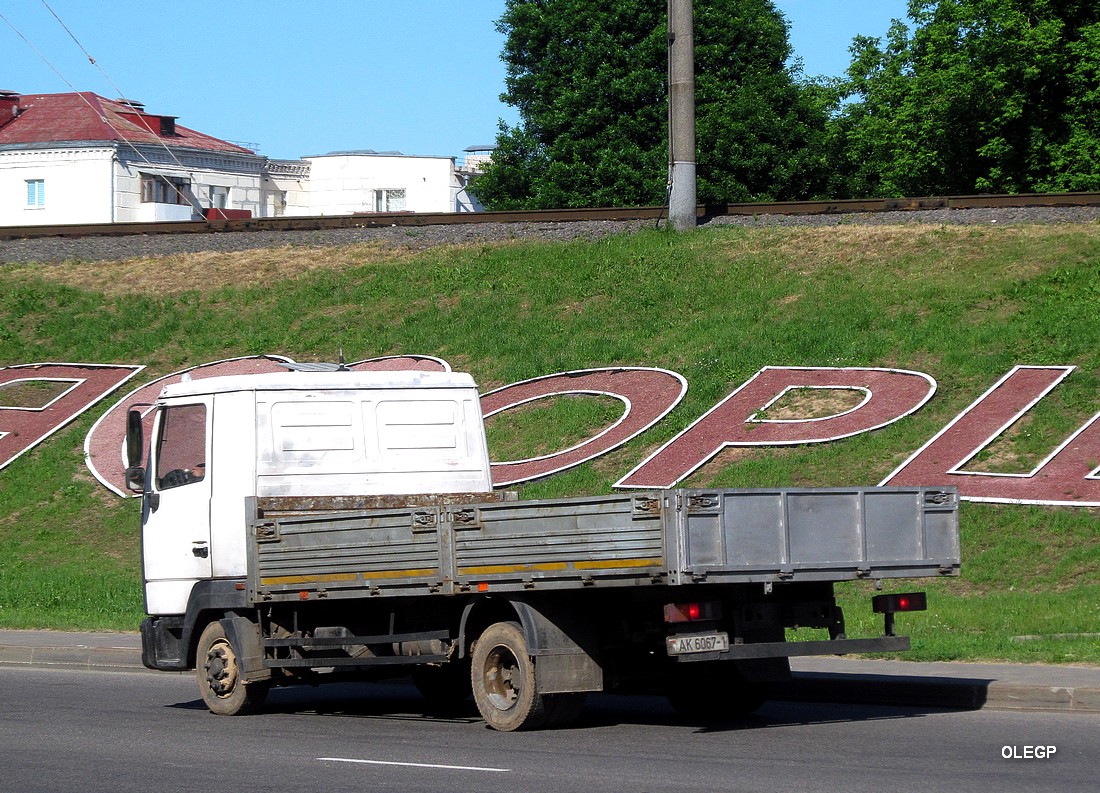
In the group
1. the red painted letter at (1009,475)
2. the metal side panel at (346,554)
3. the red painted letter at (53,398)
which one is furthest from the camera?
the red painted letter at (53,398)

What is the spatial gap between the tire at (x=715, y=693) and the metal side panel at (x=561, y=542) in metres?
1.79

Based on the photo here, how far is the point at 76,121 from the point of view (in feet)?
251

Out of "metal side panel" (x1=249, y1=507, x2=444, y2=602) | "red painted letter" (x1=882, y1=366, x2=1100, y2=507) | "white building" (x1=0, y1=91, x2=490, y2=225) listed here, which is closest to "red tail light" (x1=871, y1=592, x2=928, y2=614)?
"metal side panel" (x1=249, y1=507, x2=444, y2=602)

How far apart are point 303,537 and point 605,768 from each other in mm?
3807

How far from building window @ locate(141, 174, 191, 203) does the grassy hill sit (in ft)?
138

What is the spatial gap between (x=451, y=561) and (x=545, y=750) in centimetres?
171

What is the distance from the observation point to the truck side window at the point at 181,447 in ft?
43.7

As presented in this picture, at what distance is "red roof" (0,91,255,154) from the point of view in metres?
75.5

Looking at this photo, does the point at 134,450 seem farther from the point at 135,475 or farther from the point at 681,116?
the point at 681,116

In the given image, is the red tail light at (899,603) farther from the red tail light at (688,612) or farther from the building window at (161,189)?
the building window at (161,189)

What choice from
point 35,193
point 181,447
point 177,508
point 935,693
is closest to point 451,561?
point 177,508

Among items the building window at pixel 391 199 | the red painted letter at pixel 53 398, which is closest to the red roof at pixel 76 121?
the building window at pixel 391 199

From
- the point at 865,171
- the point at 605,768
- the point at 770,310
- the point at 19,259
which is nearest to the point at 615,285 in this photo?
the point at 770,310

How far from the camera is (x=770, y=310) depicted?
27484mm
